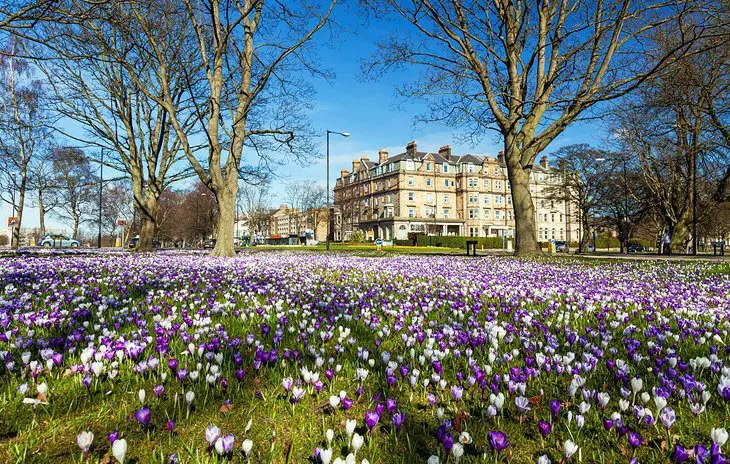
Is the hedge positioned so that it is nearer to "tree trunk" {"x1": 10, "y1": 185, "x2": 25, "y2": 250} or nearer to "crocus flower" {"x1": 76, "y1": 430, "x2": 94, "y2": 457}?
"tree trunk" {"x1": 10, "y1": 185, "x2": 25, "y2": 250}

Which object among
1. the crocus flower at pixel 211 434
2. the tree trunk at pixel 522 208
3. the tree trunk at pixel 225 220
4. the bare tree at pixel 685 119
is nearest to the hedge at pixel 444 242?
the bare tree at pixel 685 119

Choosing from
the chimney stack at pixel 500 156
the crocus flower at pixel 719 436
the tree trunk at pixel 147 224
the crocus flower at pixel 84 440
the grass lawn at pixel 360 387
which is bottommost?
the grass lawn at pixel 360 387

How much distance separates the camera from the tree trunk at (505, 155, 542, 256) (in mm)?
16750

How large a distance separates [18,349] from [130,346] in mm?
1080

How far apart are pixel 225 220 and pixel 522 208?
1236cm

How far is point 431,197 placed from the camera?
271 ft

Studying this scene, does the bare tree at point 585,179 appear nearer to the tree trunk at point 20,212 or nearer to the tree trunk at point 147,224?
the tree trunk at point 147,224

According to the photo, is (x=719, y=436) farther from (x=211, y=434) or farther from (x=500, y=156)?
(x=500, y=156)

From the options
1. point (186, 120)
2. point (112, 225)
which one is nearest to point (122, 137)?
point (186, 120)

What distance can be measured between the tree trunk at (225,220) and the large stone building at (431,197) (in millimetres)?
58611

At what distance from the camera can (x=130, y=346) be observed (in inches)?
112

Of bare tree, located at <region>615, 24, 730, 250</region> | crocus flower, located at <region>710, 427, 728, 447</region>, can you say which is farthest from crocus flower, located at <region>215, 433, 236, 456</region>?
bare tree, located at <region>615, 24, 730, 250</region>

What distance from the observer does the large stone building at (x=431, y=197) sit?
80000 mm

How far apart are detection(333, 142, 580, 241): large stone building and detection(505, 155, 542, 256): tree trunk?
197ft
